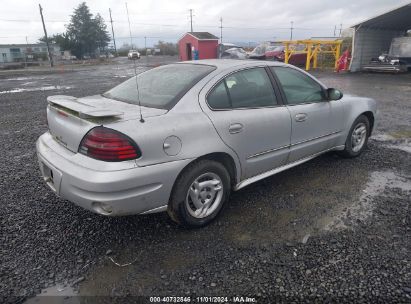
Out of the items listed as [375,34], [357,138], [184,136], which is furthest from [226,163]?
[375,34]

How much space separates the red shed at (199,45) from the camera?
32.5 m

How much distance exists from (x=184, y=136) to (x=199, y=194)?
61cm

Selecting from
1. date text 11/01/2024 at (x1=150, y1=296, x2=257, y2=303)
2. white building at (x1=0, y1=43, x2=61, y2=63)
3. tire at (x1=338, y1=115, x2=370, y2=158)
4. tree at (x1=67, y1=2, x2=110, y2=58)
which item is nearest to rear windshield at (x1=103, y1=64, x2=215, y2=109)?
date text 11/01/2024 at (x1=150, y1=296, x2=257, y2=303)

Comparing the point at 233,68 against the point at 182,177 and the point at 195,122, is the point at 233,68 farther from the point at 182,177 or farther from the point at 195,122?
the point at 182,177

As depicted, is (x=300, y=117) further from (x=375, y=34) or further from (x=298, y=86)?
(x=375, y=34)

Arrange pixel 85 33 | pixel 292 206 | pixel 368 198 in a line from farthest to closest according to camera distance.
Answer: pixel 85 33 → pixel 368 198 → pixel 292 206

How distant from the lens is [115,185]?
249 cm

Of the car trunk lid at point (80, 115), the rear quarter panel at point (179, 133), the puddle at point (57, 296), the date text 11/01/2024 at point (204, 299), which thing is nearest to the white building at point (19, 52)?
the car trunk lid at point (80, 115)

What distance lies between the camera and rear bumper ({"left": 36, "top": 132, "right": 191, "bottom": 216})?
2.51 meters

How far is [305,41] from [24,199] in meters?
21.0

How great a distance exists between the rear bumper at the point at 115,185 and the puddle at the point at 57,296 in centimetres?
61

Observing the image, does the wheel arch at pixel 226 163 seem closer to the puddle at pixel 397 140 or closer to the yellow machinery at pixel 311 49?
the puddle at pixel 397 140

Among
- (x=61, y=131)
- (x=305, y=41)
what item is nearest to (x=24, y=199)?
(x=61, y=131)

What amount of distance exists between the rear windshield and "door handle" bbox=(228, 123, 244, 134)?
55 centimetres
